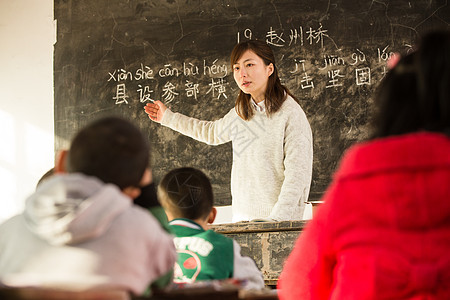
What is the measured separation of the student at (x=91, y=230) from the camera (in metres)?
1.10

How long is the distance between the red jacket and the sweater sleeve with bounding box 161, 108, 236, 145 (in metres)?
2.78

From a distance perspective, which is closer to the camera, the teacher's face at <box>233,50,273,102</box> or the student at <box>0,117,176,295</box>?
the student at <box>0,117,176,295</box>

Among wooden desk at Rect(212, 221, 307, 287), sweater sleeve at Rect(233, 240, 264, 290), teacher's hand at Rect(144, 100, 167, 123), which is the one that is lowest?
wooden desk at Rect(212, 221, 307, 287)

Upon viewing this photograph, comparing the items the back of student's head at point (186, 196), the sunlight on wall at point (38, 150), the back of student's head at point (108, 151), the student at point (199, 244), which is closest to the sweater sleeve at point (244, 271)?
the student at point (199, 244)

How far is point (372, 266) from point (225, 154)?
3.36 m

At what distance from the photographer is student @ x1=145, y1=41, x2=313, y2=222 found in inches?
134

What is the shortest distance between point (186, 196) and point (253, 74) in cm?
172

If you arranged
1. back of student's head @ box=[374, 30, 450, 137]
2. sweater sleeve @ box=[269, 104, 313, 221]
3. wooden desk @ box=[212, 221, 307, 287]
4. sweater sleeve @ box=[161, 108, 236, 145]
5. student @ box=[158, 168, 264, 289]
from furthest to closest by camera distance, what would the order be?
sweater sleeve @ box=[161, 108, 236, 145] → sweater sleeve @ box=[269, 104, 313, 221] → wooden desk @ box=[212, 221, 307, 287] → student @ box=[158, 168, 264, 289] → back of student's head @ box=[374, 30, 450, 137]

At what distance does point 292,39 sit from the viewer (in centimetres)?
452

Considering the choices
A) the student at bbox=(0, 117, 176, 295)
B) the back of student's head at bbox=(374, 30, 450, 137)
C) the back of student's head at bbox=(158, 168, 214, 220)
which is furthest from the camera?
the back of student's head at bbox=(158, 168, 214, 220)

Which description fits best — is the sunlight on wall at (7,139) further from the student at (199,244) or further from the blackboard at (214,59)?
the student at (199,244)

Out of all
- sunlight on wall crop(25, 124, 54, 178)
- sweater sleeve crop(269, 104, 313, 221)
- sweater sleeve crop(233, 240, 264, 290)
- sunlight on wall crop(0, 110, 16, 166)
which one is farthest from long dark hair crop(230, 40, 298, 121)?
sunlight on wall crop(0, 110, 16, 166)

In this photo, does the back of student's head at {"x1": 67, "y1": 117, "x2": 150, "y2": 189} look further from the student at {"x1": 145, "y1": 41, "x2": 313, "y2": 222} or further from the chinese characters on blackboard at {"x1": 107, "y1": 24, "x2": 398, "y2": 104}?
the chinese characters on blackboard at {"x1": 107, "y1": 24, "x2": 398, "y2": 104}

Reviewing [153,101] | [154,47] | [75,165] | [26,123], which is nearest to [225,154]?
[153,101]
